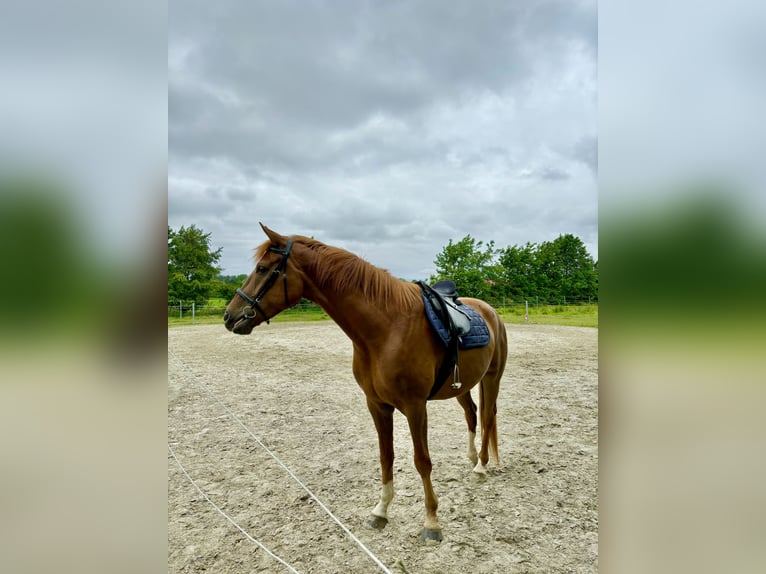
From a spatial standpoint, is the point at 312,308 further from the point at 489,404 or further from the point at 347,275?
the point at 347,275

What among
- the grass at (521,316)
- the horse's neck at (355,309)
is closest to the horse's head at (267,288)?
the horse's neck at (355,309)

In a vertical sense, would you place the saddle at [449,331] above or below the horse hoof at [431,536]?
above

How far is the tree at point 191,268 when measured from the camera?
2078 cm

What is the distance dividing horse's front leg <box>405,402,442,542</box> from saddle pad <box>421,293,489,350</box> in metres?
0.54

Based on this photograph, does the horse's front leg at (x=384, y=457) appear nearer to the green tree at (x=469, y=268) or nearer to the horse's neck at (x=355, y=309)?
the horse's neck at (x=355, y=309)

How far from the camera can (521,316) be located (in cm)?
2228

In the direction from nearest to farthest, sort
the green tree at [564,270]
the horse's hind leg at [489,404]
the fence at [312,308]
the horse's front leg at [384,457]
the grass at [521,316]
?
the horse's front leg at [384,457] → the horse's hind leg at [489,404] → the grass at [521,316] → the fence at [312,308] → the green tree at [564,270]

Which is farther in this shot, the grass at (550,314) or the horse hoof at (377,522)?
the grass at (550,314)

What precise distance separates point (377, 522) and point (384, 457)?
465mm

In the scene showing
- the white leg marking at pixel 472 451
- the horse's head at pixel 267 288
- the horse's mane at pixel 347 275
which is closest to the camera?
the horse's head at pixel 267 288

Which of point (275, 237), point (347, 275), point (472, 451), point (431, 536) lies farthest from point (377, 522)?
point (275, 237)

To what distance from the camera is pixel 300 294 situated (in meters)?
2.56
